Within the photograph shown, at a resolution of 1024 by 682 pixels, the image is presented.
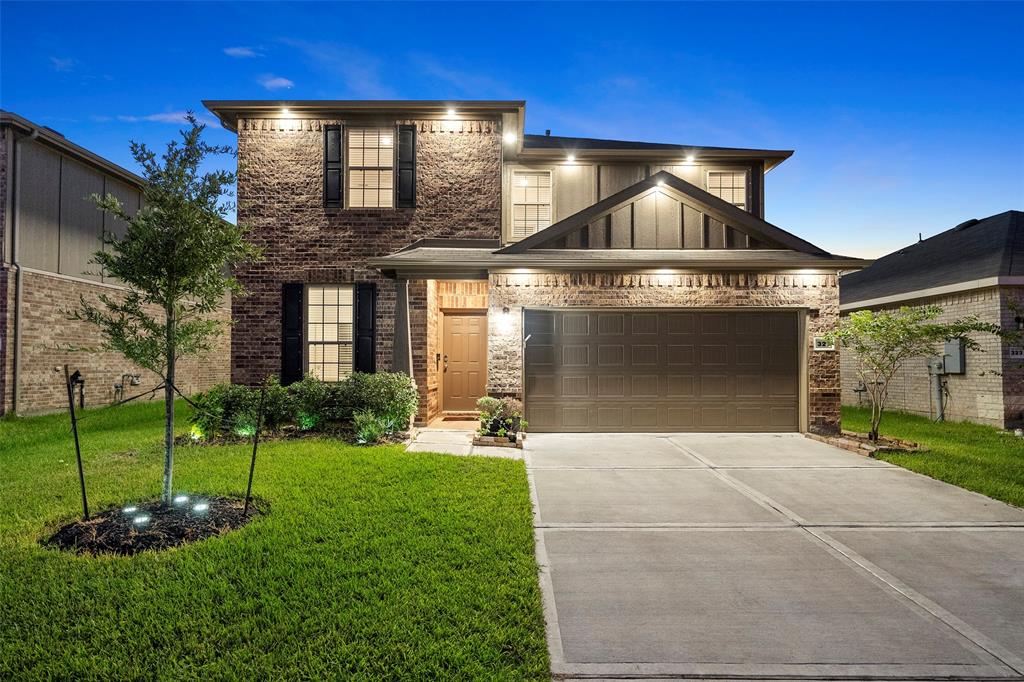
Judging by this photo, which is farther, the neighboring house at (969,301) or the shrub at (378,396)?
the neighboring house at (969,301)

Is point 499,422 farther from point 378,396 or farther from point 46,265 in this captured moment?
point 46,265

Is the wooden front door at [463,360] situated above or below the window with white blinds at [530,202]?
below

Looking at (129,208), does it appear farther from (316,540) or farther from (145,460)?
(316,540)

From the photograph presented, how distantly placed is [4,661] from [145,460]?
511 cm

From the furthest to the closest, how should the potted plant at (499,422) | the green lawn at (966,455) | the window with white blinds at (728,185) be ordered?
the window with white blinds at (728,185) → the potted plant at (499,422) → the green lawn at (966,455)

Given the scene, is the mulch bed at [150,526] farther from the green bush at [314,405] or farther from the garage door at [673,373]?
the garage door at [673,373]

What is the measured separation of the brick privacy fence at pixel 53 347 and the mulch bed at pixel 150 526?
20.5 feet

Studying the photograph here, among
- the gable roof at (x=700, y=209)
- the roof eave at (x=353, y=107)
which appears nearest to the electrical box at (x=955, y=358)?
the gable roof at (x=700, y=209)

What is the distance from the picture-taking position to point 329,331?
10328 millimetres

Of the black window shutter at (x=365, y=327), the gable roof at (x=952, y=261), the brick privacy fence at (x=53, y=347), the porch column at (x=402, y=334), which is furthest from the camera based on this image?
the brick privacy fence at (x=53, y=347)

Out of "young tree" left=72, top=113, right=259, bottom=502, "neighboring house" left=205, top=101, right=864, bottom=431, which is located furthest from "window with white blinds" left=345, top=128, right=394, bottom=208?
"young tree" left=72, top=113, right=259, bottom=502

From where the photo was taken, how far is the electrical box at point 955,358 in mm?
11227

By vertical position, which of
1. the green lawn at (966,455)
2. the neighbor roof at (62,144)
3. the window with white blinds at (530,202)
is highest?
the neighbor roof at (62,144)

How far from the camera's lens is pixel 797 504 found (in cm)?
528
